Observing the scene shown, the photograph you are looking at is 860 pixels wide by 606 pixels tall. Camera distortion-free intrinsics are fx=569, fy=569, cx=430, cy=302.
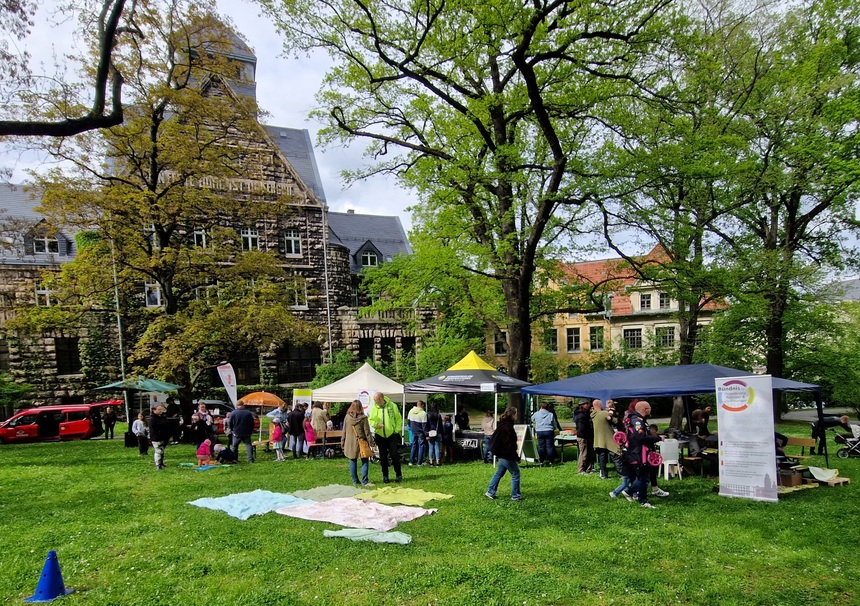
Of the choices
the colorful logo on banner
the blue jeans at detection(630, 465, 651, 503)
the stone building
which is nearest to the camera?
the blue jeans at detection(630, 465, 651, 503)

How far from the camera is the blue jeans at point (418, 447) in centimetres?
1520

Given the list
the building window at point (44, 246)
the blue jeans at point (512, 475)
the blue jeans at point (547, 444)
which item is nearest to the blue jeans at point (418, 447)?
the blue jeans at point (547, 444)

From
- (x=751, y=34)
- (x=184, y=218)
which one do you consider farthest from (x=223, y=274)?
(x=751, y=34)

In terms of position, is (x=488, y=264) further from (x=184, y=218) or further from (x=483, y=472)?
(x=184, y=218)

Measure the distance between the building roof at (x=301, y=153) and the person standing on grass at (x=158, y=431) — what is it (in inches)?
1023

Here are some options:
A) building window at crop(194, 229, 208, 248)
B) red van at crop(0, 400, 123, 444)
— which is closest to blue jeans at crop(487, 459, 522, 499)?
building window at crop(194, 229, 208, 248)

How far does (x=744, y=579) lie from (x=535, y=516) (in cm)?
327

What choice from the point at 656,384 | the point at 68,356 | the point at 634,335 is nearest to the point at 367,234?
the point at 68,356

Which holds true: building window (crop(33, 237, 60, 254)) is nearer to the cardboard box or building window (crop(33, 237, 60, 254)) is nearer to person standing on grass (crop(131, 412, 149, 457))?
person standing on grass (crop(131, 412, 149, 457))

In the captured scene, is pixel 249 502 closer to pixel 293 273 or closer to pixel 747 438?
pixel 747 438

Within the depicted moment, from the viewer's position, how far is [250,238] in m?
35.7

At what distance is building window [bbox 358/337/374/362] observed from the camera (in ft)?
127

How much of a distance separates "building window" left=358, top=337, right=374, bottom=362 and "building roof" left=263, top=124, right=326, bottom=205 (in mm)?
9732

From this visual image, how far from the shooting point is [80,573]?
21.0 feet
